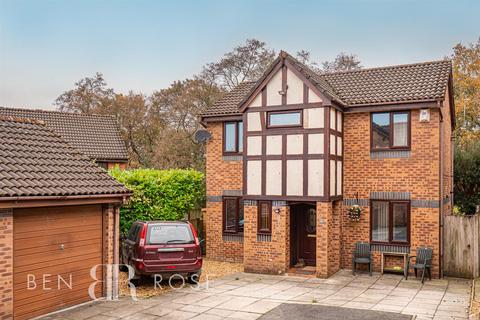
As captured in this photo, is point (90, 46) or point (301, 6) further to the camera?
point (90, 46)

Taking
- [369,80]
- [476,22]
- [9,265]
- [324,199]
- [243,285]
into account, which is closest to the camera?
[9,265]

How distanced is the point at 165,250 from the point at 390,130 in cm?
812

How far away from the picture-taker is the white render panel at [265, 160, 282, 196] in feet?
47.9

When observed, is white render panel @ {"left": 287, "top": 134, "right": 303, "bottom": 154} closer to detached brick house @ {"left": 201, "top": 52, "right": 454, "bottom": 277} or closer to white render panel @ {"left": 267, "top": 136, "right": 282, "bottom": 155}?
detached brick house @ {"left": 201, "top": 52, "right": 454, "bottom": 277}

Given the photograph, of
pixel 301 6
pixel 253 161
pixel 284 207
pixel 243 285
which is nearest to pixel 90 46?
pixel 301 6

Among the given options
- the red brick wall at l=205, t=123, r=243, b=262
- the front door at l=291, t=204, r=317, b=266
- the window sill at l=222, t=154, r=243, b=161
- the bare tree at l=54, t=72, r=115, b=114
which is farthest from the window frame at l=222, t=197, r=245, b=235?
the bare tree at l=54, t=72, r=115, b=114

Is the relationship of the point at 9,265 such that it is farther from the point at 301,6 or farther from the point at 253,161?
the point at 301,6

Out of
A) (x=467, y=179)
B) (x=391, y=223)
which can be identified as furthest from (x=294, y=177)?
(x=467, y=179)

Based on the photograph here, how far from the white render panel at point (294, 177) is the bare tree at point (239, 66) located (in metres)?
20.5

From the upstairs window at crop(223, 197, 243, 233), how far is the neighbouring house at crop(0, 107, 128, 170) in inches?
462

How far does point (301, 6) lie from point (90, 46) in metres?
11.5

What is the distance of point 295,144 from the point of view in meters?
14.4

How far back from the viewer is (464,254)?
45.8 ft

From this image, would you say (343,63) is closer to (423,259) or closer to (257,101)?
(257,101)
